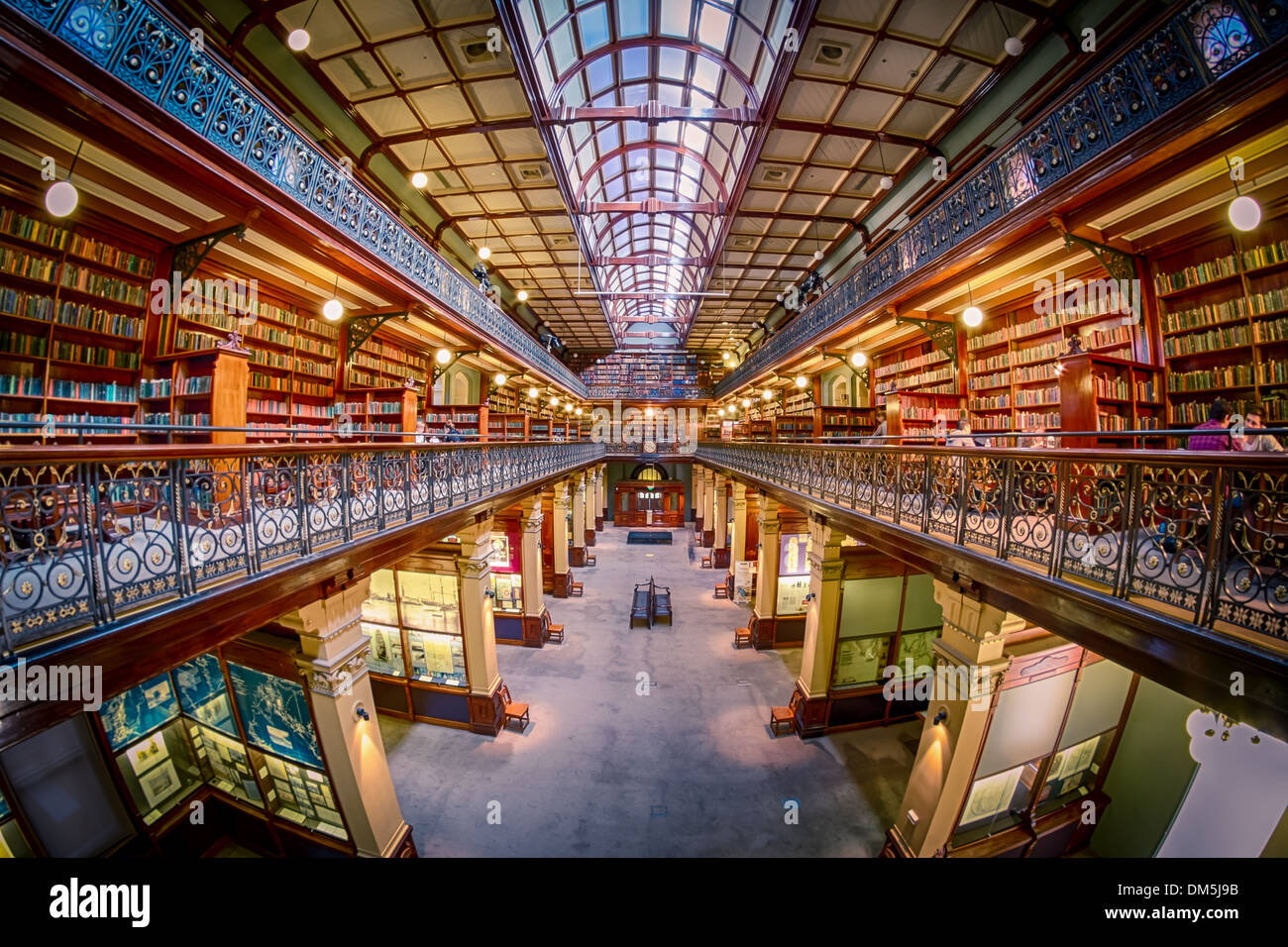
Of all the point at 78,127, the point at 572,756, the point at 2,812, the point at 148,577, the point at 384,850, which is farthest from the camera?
the point at 572,756

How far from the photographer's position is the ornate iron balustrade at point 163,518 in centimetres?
177

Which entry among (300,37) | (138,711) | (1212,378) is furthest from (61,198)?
(1212,378)

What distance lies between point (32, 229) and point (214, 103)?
2.11m

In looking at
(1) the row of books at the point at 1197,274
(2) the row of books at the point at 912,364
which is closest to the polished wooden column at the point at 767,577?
(2) the row of books at the point at 912,364

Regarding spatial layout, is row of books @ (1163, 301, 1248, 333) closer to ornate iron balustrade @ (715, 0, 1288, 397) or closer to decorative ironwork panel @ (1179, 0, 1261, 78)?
ornate iron balustrade @ (715, 0, 1288, 397)

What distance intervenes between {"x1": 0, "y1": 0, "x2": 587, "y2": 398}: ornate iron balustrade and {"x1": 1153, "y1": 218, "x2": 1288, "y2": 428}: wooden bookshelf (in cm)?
895

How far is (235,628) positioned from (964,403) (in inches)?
350

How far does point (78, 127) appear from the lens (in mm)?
3020

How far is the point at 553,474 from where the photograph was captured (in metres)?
9.44

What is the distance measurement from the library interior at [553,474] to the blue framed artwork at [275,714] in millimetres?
57

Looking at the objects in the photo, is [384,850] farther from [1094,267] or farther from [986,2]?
[986,2]

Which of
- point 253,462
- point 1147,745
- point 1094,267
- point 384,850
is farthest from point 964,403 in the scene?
point 384,850

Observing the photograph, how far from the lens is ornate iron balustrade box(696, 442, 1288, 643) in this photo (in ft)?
6.06

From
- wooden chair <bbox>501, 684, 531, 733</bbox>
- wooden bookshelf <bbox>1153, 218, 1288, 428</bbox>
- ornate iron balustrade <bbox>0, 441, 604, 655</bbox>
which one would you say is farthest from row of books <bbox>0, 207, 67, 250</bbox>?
wooden bookshelf <bbox>1153, 218, 1288, 428</bbox>
